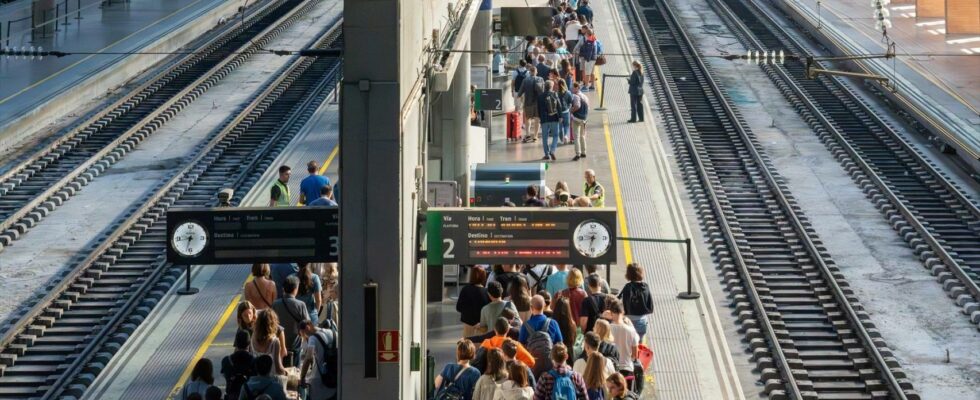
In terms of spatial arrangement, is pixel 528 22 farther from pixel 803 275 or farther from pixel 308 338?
pixel 308 338

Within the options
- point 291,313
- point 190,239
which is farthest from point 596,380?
point 190,239

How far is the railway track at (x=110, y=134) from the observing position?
→ 2542 centimetres

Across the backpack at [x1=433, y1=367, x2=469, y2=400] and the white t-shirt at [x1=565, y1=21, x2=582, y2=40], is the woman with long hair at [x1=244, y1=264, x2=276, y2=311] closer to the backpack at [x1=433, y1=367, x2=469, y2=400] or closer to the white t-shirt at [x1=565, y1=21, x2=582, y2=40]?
the backpack at [x1=433, y1=367, x2=469, y2=400]

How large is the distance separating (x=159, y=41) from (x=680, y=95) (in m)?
12.6

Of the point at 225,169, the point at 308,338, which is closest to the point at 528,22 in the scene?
the point at 225,169

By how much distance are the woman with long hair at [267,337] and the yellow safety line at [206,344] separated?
2.13 m

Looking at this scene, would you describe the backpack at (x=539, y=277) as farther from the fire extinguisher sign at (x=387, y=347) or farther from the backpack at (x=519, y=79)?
the backpack at (x=519, y=79)

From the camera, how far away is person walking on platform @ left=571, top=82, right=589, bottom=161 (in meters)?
27.6

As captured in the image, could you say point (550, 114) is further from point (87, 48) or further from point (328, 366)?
point (87, 48)

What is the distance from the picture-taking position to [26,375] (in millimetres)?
18141

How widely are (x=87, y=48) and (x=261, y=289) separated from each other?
25.1m

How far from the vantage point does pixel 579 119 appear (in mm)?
27891

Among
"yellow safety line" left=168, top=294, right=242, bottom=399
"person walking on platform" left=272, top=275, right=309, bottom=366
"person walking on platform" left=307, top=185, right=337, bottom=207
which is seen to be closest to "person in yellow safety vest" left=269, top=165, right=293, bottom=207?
"person walking on platform" left=307, top=185, right=337, bottom=207

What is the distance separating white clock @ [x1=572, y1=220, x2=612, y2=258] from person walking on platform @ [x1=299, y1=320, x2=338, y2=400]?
2265mm
